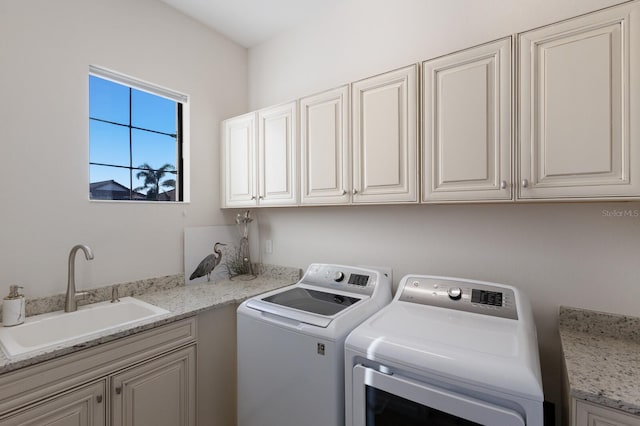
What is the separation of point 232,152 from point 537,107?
6.37 ft

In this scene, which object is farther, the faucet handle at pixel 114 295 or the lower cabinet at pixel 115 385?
the faucet handle at pixel 114 295

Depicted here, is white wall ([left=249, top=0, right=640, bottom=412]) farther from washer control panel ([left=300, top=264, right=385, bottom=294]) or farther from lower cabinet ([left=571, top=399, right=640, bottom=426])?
lower cabinet ([left=571, top=399, right=640, bottom=426])

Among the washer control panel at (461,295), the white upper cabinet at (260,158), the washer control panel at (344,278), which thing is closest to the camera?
the washer control panel at (461,295)

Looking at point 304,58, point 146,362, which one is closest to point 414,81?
point 304,58

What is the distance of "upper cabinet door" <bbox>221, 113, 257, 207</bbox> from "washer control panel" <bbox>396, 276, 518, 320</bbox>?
124 centimetres

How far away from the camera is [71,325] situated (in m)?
1.54

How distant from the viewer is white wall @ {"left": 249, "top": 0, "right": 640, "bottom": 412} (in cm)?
128

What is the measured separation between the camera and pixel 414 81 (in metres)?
1.43

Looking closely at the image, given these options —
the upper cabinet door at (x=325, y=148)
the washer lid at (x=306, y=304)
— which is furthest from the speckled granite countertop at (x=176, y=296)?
the upper cabinet door at (x=325, y=148)

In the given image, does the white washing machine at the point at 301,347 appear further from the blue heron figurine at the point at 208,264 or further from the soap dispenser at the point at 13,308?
the soap dispenser at the point at 13,308

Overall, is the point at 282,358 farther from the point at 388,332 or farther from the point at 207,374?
the point at 207,374

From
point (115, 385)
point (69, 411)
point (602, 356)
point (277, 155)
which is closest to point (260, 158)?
point (277, 155)

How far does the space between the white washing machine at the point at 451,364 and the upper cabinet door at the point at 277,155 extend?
1.03 meters

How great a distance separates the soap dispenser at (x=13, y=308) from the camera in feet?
4.38
